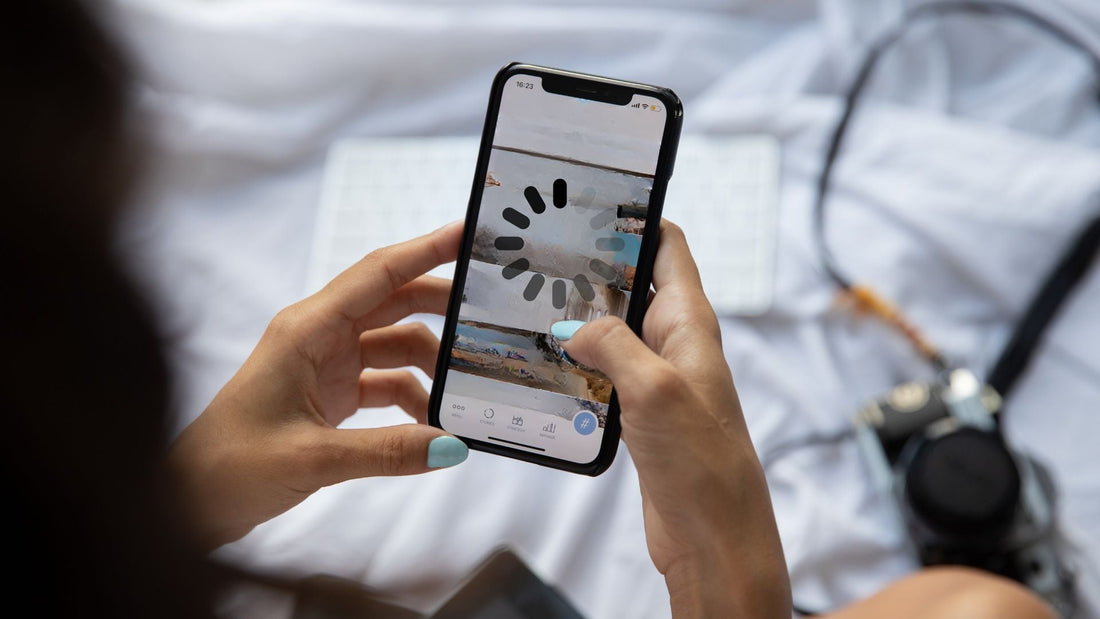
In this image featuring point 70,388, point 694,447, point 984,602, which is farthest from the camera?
point 984,602

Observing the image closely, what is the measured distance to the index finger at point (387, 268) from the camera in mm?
385

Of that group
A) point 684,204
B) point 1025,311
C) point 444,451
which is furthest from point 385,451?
point 1025,311

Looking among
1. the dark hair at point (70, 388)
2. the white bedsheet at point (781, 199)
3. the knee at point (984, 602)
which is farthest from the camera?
the white bedsheet at point (781, 199)

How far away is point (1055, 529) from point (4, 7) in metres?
0.65

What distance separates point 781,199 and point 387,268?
36 cm

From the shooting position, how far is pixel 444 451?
0.37 meters

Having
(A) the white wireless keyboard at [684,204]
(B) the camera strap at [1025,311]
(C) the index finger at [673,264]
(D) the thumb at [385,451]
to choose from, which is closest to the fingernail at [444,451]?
(D) the thumb at [385,451]

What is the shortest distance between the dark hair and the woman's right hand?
0.57 ft

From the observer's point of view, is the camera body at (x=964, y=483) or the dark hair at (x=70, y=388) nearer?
the dark hair at (x=70, y=388)

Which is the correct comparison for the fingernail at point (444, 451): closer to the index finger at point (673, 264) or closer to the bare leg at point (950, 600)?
the index finger at point (673, 264)

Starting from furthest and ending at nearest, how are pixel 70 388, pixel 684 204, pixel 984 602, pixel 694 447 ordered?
1. pixel 684 204
2. pixel 984 602
3. pixel 694 447
4. pixel 70 388

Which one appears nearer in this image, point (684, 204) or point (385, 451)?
point (385, 451)

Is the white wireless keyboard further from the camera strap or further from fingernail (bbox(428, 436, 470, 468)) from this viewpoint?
fingernail (bbox(428, 436, 470, 468))

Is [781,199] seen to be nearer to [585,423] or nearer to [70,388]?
[585,423]
